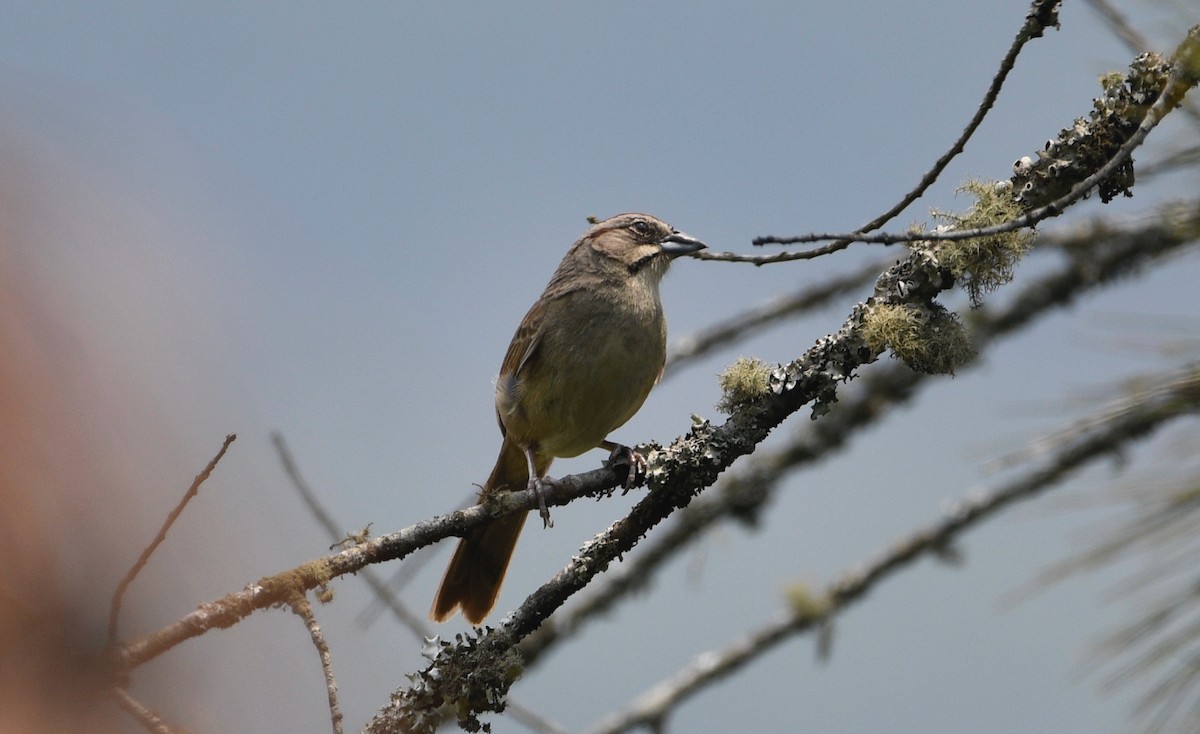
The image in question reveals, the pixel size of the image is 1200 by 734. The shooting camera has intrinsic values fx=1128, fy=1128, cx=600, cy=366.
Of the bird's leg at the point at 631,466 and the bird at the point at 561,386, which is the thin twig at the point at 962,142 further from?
the bird at the point at 561,386

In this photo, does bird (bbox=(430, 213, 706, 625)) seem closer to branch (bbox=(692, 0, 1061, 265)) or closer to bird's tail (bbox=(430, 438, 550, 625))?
bird's tail (bbox=(430, 438, 550, 625))

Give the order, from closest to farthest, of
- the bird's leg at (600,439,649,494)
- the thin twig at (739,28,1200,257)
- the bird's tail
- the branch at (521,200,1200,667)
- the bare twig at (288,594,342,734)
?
the bare twig at (288,594,342,734)
the thin twig at (739,28,1200,257)
the bird's leg at (600,439,649,494)
the bird's tail
the branch at (521,200,1200,667)

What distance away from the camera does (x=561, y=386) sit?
17.7 ft

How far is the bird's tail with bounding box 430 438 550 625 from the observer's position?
533cm

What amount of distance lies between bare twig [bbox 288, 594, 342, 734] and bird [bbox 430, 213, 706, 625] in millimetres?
2695

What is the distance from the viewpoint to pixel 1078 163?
350 centimetres

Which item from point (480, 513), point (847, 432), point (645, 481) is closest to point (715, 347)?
point (847, 432)

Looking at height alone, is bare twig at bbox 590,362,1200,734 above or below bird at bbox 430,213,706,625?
below

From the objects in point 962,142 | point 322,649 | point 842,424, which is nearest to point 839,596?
point 842,424

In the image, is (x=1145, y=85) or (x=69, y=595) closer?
(x=69, y=595)

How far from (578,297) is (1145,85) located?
2898 millimetres

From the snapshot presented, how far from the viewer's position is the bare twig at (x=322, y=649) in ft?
5.59

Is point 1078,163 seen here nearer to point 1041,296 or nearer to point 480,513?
point 480,513

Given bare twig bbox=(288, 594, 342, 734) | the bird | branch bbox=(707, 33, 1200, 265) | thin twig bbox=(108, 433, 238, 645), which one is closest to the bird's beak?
the bird
